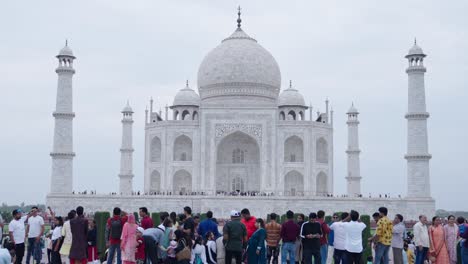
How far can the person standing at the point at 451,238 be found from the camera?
8055 mm

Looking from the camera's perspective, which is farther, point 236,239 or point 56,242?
point 56,242

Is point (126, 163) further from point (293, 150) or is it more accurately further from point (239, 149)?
point (293, 150)

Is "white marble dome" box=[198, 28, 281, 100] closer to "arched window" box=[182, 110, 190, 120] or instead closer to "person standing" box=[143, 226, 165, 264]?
"arched window" box=[182, 110, 190, 120]

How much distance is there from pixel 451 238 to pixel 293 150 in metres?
21.1

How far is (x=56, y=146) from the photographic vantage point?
82.5 ft

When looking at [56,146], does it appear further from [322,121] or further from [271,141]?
[322,121]

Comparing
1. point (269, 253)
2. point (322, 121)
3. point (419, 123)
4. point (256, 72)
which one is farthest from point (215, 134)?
point (269, 253)

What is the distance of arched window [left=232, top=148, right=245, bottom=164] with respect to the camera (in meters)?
29.5

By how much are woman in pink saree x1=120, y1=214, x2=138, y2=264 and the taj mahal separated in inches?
650

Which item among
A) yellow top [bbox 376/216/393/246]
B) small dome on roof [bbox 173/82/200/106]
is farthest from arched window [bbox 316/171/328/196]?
yellow top [bbox 376/216/393/246]

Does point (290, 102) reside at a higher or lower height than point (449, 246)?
higher

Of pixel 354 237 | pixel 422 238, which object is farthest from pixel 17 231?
pixel 422 238

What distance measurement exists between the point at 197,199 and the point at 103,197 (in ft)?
12.5

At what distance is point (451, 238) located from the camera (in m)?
8.05
